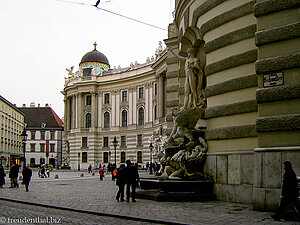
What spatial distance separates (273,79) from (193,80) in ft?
21.2

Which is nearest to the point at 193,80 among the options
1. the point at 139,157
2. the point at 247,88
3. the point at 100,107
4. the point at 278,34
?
→ the point at 247,88

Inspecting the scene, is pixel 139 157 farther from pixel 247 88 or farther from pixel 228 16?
pixel 247 88

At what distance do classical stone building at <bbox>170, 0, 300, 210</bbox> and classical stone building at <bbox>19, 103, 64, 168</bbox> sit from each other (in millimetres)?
89420

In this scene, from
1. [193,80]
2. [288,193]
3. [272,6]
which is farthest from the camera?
[193,80]

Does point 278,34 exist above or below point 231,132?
above

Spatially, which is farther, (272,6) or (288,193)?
(272,6)

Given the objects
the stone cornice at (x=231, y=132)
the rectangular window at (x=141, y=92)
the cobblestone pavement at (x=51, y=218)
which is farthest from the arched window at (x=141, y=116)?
the cobblestone pavement at (x=51, y=218)

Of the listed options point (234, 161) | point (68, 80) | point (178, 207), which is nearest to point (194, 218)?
point (178, 207)

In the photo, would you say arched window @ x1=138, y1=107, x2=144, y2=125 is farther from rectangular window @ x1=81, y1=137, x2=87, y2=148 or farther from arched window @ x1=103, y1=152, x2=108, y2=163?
rectangular window @ x1=81, y1=137, x2=87, y2=148

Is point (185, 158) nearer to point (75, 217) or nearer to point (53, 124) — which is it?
point (75, 217)

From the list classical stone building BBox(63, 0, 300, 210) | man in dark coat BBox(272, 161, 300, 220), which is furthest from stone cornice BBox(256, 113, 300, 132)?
man in dark coat BBox(272, 161, 300, 220)

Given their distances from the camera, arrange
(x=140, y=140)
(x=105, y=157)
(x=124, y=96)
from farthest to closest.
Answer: (x=105, y=157) < (x=124, y=96) < (x=140, y=140)

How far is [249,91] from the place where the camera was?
1398 cm

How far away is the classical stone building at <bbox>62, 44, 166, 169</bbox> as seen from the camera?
6631 centimetres
